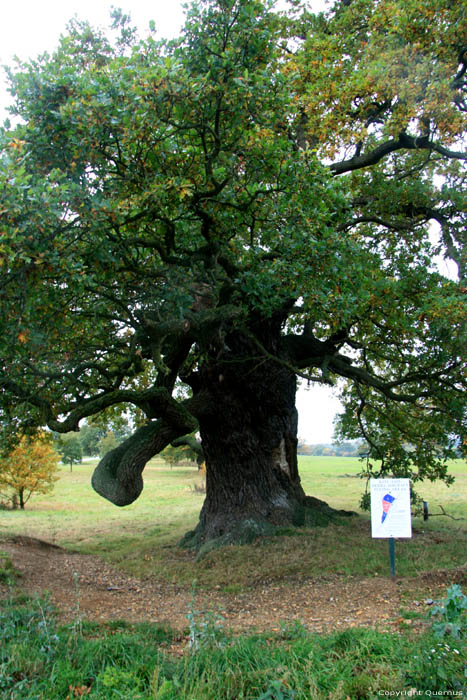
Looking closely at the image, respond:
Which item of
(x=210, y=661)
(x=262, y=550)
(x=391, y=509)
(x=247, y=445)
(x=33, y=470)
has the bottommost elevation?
(x=262, y=550)

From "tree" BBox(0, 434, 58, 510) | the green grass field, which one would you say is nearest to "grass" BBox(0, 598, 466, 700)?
the green grass field

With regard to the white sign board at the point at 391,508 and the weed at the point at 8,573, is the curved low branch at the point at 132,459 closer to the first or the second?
the weed at the point at 8,573

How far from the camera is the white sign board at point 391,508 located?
6898 mm

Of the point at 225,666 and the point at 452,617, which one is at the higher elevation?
the point at 452,617

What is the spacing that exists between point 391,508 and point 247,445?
4.15 meters

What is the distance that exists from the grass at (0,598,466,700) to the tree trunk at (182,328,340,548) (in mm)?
6056

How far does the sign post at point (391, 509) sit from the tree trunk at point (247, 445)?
351 cm

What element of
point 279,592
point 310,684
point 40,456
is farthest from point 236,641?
point 40,456

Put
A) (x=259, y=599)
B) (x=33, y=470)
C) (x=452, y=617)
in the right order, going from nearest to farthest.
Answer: (x=452, y=617)
(x=259, y=599)
(x=33, y=470)

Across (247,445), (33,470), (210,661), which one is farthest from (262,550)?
(33,470)

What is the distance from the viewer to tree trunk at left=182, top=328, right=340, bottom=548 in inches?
412

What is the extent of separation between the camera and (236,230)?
26.5 ft

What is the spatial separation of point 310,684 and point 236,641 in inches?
46.3

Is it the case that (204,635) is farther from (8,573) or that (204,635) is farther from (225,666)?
(8,573)
